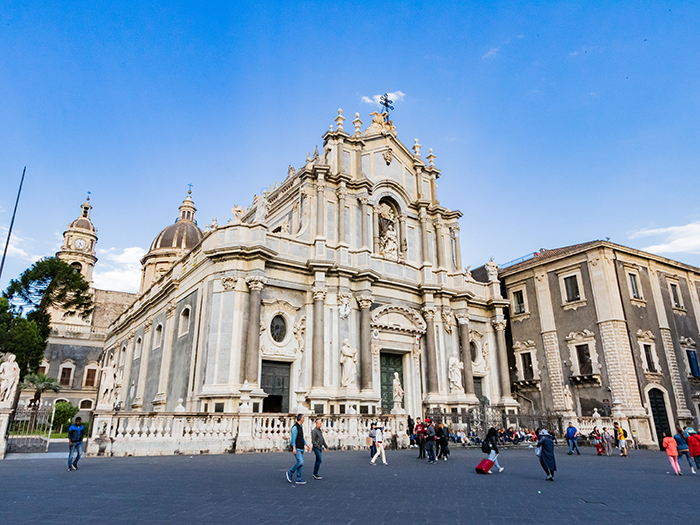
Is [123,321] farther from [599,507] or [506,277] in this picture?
[599,507]

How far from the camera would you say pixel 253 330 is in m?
21.3

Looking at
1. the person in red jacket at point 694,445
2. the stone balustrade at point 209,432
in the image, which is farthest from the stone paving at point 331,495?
the stone balustrade at point 209,432

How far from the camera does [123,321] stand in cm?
3828

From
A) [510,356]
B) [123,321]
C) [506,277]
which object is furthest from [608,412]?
[123,321]

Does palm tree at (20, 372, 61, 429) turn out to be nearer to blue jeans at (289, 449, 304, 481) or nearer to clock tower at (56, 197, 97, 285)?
clock tower at (56, 197, 97, 285)

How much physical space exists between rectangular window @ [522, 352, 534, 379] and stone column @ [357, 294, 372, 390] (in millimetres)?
12461

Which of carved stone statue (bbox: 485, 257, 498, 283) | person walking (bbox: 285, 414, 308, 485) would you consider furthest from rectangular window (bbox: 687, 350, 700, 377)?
person walking (bbox: 285, 414, 308, 485)

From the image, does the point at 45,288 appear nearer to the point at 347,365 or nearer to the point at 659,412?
the point at 347,365

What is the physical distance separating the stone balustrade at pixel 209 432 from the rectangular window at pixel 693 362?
69.1 ft

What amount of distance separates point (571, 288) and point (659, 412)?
26.3 ft

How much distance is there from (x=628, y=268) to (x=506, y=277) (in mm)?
7456

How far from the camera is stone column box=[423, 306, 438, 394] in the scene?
26.4 metres

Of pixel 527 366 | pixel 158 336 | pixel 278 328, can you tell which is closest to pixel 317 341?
pixel 278 328

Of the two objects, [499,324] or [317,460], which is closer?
[317,460]
